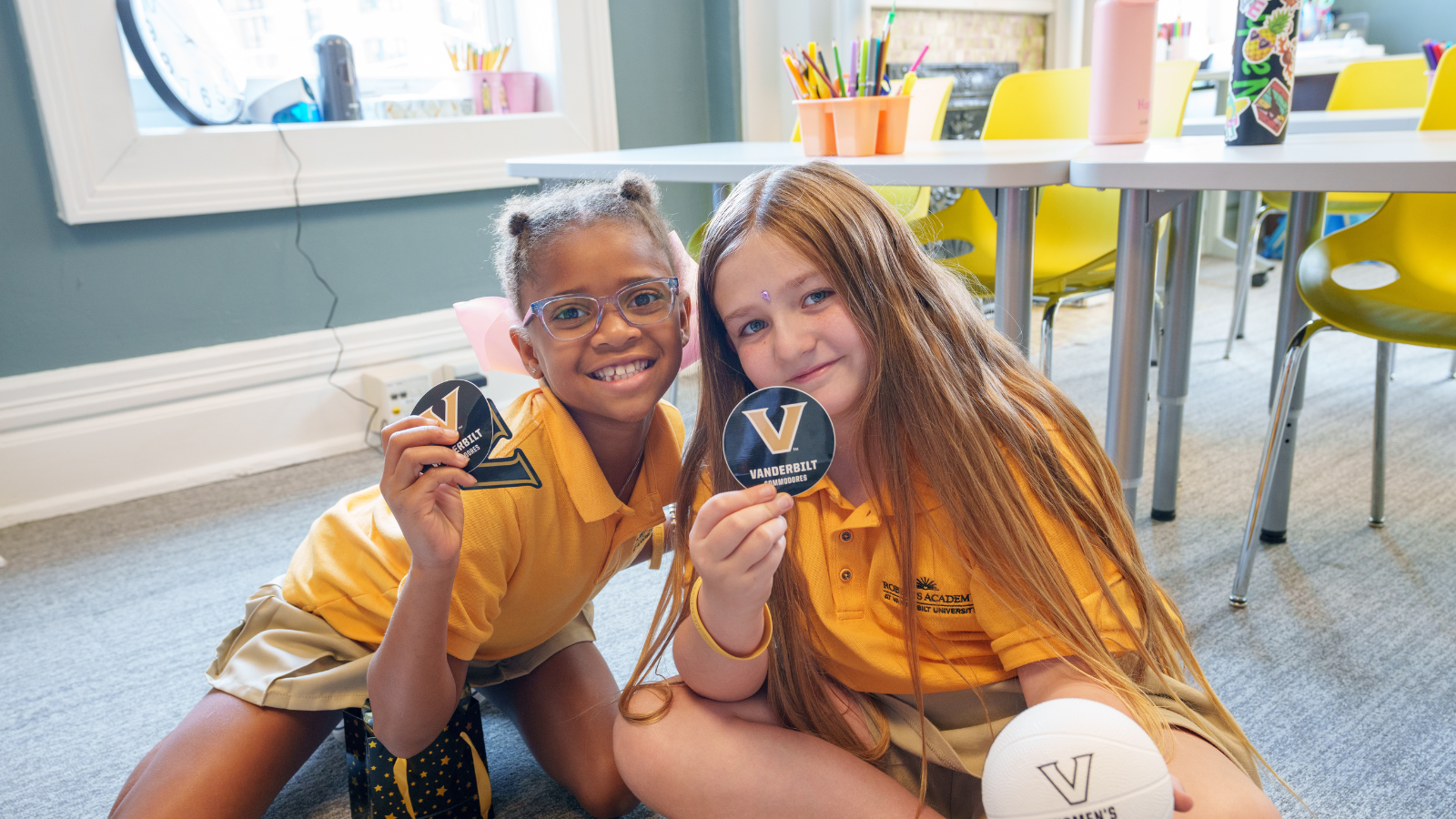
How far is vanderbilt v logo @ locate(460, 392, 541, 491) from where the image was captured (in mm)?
890

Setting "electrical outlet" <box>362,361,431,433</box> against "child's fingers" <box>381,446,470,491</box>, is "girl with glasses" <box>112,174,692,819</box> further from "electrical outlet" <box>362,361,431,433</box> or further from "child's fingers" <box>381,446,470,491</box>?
"electrical outlet" <box>362,361,431,433</box>

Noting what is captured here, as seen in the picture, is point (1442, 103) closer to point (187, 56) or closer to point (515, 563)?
point (515, 563)

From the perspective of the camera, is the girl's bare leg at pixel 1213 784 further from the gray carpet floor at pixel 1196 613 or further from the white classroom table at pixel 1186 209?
the white classroom table at pixel 1186 209

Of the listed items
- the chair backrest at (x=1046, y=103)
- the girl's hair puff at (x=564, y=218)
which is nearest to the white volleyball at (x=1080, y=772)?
the girl's hair puff at (x=564, y=218)

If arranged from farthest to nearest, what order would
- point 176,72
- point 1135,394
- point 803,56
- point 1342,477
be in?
1. point 176,72
2. point 1342,477
3. point 803,56
4. point 1135,394

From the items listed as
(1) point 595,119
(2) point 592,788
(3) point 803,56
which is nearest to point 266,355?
(1) point 595,119

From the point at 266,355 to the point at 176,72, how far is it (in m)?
0.66

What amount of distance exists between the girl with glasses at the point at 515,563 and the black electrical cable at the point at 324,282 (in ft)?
4.44

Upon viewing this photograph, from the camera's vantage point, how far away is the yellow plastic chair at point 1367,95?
2385 mm

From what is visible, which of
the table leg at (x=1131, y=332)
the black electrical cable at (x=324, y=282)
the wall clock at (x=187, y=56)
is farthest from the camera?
the black electrical cable at (x=324, y=282)

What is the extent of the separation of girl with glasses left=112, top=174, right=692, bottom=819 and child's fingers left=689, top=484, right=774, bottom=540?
0.25 meters

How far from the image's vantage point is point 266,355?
2352 millimetres

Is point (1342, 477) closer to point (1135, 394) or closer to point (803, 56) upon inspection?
point (1135, 394)

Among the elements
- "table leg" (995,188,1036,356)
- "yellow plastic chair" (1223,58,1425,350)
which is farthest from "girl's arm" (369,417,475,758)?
"yellow plastic chair" (1223,58,1425,350)
